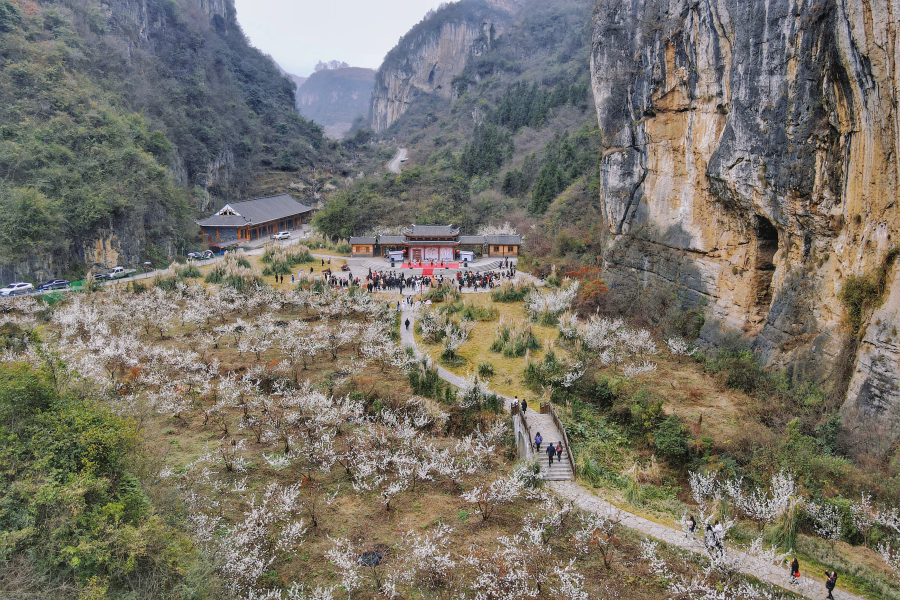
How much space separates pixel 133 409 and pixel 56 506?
6.80 metres

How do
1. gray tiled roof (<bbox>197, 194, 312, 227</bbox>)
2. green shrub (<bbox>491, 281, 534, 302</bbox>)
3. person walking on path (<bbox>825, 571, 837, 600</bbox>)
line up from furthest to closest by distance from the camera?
gray tiled roof (<bbox>197, 194, 312, 227</bbox>), green shrub (<bbox>491, 281, 534, 302</bbox>), person walking on path (<bbox>825, 571, 837, 600</bbox>)

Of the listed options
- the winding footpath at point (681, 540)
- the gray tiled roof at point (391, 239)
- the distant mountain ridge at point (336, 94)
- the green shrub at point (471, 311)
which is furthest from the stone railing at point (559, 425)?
the distant mountain ridge at point (336, 94)

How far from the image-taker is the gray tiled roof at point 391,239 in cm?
4233

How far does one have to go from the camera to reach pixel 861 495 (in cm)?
1242

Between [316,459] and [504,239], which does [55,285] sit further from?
[504,239]

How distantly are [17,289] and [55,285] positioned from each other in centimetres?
197

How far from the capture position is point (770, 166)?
1789cm

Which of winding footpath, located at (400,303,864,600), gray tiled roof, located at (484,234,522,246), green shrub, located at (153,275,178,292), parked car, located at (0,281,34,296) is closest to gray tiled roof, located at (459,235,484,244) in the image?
gray tiled roof, located at (484,234,522,246)

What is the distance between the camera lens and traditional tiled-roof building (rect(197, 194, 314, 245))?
152 ft

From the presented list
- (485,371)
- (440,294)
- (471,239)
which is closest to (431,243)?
(471,239)

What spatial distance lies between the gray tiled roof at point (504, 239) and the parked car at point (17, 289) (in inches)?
1184

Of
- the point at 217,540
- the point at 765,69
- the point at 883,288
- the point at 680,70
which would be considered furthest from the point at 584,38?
the point at 217,540

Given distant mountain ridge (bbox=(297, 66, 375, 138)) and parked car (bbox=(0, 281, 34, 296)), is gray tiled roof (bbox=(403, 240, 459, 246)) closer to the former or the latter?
parked car (bbox=(0, 281, 34, 296))

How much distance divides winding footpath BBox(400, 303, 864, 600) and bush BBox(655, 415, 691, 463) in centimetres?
333
